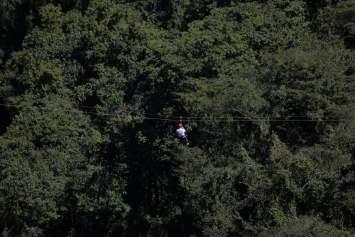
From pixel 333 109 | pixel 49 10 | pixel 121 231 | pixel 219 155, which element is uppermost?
pixel 49 10

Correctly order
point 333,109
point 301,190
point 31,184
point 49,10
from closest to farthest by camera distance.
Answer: point 301,190 → point 333,109 → point 31,184 → point 49,10

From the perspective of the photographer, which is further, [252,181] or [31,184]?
[31,184]

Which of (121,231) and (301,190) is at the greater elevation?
(301,190)

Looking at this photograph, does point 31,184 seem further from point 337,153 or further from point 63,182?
point 337,153

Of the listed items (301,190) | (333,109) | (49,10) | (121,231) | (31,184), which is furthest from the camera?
(49,10)

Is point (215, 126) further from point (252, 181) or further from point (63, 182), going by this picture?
point (63, 182)

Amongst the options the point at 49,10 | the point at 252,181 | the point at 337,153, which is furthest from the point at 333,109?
the point at 49,10
